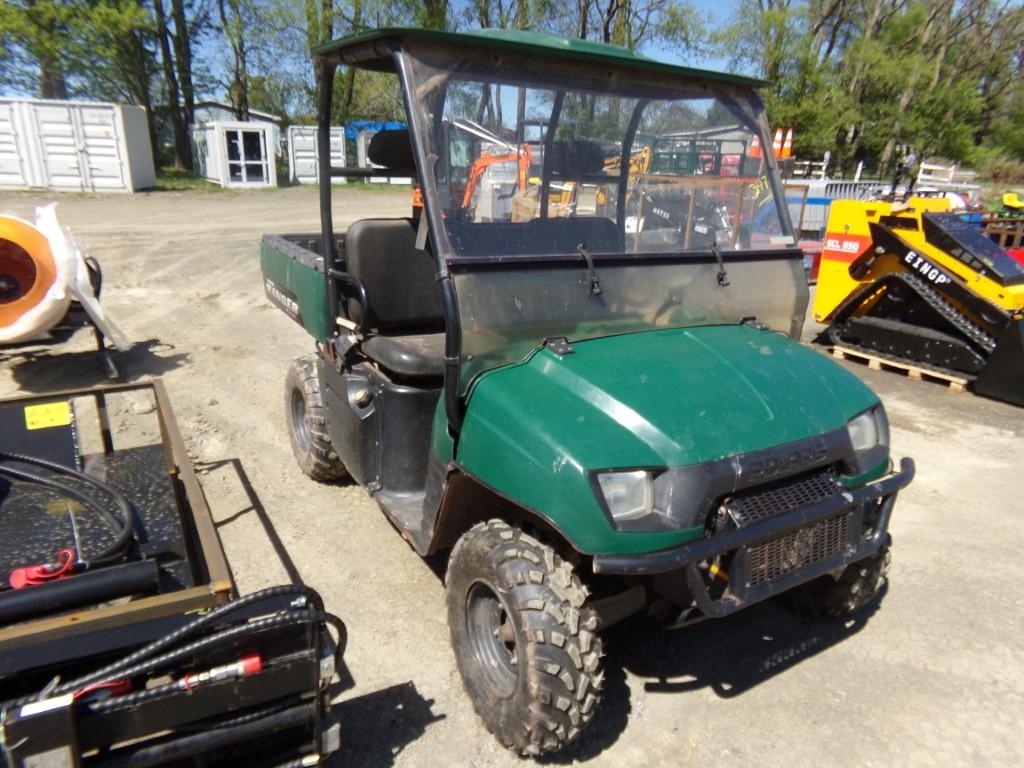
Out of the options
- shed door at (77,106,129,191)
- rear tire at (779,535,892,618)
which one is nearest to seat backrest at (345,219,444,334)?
rear tire at (779,535,892,618)

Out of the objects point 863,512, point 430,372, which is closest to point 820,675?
point 863,512

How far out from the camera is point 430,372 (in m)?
3.13

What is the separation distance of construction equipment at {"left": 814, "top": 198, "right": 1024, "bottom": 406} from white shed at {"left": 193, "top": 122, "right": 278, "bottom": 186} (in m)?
18.7

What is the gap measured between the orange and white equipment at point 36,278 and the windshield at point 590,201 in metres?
4.14

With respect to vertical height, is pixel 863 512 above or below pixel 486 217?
below

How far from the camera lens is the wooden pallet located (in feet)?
20.6

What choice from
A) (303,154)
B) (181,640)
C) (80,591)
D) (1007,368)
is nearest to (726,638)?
(181,640)

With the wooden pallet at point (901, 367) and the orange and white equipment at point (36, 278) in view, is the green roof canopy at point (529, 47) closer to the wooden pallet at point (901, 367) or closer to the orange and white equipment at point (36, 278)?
the orange and white equipment at point (36, 278)

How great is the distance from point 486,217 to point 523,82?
0.51m

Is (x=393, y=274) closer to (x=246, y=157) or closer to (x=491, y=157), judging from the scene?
(x=491, y=157)

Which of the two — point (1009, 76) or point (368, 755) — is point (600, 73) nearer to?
point (368, 755)

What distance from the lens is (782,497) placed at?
91.3 inches

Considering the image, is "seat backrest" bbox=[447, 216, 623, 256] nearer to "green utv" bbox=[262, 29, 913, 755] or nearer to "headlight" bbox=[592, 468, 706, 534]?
"green utv" bbox=[262, 29, 913, 755]

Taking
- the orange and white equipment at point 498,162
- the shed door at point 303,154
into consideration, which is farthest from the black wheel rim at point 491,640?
the shed door at point 303,154
